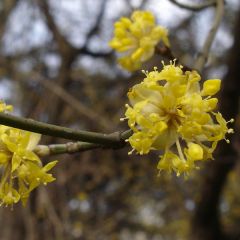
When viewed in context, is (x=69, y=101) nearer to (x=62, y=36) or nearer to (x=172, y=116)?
(x=62, y=36)

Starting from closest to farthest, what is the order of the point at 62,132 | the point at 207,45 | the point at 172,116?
1. the point at 62,132
2. the point at 172,116
3. the point at 207,45

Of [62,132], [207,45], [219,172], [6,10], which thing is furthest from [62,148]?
[6,10]

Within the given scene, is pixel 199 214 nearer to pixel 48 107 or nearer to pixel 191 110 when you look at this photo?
pixel 48 107

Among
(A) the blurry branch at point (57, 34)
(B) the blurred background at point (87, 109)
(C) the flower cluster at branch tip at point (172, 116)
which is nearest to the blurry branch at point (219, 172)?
(B) the blurred background at point (87, 109)

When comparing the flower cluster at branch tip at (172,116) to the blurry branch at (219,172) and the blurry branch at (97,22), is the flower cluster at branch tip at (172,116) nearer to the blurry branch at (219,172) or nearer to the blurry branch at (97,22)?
the blurry branch at (219,172)

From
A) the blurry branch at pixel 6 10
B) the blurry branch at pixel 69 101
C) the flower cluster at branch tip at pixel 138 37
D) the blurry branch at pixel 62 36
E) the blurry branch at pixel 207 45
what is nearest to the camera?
the blurry branch at pixel 207 45

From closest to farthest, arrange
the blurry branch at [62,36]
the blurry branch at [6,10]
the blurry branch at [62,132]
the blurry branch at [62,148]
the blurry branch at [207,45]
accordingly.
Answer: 1. the blurry branch at [62,132]
2. the blurry branch at [62,148]
3. the blurry branch at [207,45]
4. the blurry branch at [62,36]
5. the blurry branch at [6,10]
